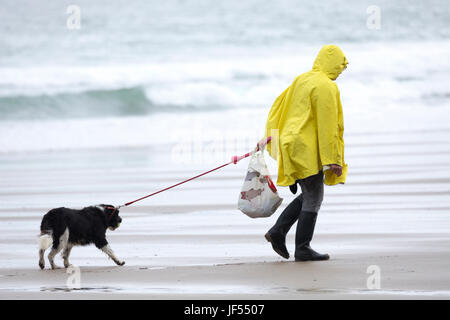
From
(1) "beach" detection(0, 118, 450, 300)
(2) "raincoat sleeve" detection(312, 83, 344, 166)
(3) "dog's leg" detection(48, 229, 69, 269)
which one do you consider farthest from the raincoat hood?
(3) "dog's leg" detection(48, 229, 69, 269)

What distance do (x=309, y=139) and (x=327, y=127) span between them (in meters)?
0.19

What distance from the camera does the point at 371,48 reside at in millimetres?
34312

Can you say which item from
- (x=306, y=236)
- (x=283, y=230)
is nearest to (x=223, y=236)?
(x=283, y=230)

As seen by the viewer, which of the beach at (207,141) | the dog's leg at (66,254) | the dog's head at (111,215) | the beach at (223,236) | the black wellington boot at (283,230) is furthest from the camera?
the dog's head at (111,215)

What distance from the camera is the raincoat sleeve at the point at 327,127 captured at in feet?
22.4

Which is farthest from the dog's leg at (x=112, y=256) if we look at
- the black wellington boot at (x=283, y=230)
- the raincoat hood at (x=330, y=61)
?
the raincoat hood at (x=330, y=61)

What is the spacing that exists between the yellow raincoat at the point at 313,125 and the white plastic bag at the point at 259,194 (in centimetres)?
26

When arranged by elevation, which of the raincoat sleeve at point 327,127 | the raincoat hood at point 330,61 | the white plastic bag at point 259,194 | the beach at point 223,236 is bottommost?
the beach at point 223,236

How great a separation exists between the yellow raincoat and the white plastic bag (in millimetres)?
259

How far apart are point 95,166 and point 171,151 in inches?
79.1

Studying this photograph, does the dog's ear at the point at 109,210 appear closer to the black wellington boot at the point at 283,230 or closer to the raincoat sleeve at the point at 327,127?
the black wellington boot at the point at 283,230

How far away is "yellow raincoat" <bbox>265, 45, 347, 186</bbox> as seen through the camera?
6.84 m
